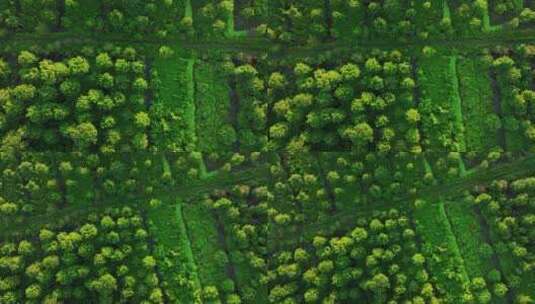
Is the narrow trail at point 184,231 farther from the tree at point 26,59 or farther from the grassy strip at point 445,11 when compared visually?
the grassy strip at point 445,11

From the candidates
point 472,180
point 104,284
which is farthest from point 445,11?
point 104,284

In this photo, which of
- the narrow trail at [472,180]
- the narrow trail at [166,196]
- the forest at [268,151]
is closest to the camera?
the forest at [268,151]

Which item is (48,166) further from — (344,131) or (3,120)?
(344,131)

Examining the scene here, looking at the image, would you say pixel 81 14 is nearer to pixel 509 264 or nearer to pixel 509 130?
pixel 509 130

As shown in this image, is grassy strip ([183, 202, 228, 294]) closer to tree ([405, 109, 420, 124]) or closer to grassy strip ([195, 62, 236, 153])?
grassy strip ([195, 62, 236, 153])

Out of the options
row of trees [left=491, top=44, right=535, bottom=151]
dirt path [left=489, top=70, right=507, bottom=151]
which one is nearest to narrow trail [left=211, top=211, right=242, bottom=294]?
dirt path [left=489, top=70, right=507, bottom=151]

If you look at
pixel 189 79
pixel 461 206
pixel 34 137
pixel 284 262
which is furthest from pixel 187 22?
pixel 461 206

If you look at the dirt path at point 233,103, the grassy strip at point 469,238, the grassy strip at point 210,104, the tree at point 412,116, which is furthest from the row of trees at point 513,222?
the grassy strip at point 210,104
